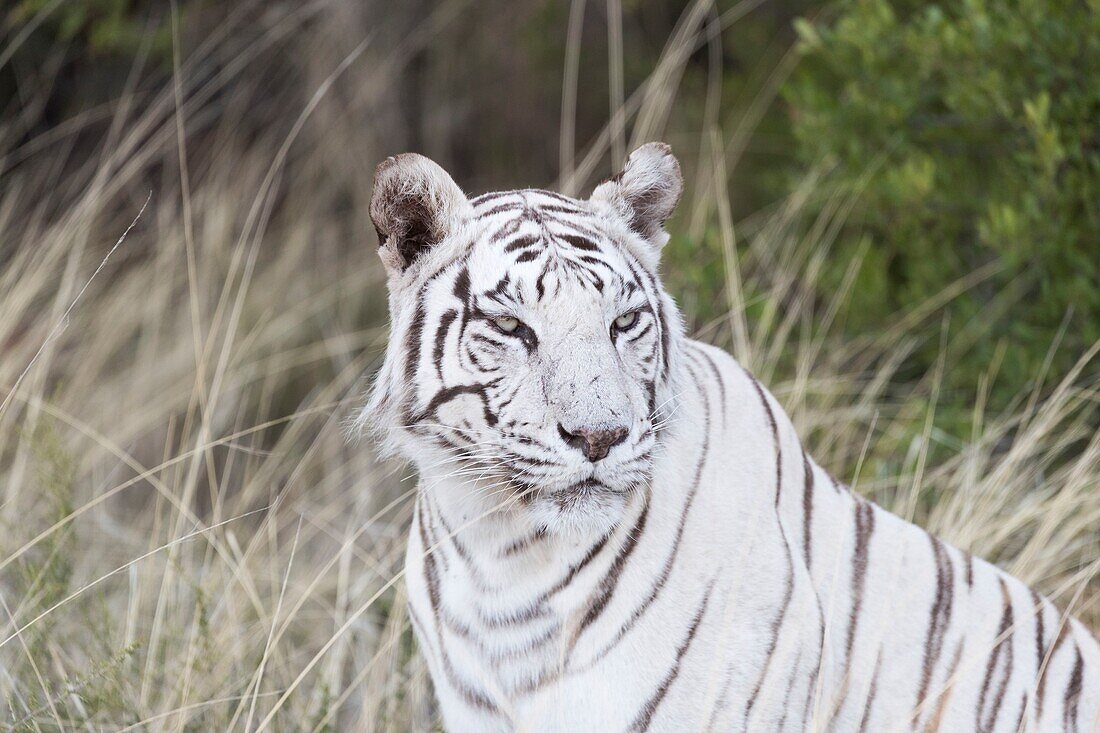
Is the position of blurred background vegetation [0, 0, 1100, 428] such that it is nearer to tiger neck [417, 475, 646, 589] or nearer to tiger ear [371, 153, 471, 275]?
tiger ear [371, 153, 471, 275]

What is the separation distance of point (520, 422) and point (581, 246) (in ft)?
1.25

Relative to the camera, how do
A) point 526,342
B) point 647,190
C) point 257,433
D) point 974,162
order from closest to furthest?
point 526,342, point 647,190, point 974,162, point 257,433

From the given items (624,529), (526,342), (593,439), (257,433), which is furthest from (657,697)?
(257,433)

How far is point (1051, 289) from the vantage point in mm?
4148

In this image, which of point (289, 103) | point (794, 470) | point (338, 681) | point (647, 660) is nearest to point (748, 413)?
point (794, 470)

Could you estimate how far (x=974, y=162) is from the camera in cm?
473

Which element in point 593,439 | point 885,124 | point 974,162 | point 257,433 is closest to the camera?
point 593,439

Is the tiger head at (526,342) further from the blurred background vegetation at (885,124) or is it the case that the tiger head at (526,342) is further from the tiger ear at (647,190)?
the blurred background vegetation at (885,124)

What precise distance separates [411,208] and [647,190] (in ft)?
1.73

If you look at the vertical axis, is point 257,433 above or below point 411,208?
below

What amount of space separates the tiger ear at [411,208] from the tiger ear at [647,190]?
0.33 m

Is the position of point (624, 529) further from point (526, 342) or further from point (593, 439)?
point (526, 342)

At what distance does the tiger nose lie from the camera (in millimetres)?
1954

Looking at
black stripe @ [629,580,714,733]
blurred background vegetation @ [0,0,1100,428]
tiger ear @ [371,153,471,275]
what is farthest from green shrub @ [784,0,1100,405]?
black stripe @ [629,580,714,733]
